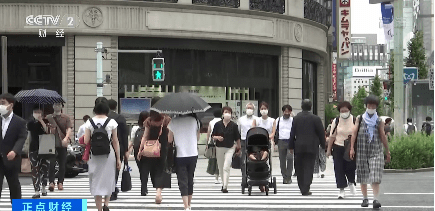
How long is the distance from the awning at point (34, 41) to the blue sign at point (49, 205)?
28.8 metres

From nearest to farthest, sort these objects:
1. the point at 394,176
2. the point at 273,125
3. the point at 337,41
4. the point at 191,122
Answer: the point at 191,122, the point at 273,125, the point at 394,176, the point at 337,41

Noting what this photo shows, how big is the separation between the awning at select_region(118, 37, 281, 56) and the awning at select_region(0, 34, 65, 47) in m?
2.47

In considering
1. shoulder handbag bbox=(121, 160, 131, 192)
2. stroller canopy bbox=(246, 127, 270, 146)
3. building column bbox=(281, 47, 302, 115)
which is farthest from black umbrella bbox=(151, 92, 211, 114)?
building column bbox=(281, 47, 302, 115)

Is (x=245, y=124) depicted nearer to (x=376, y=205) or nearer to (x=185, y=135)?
(x=376, y=205)

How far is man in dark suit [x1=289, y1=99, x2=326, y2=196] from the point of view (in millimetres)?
16719

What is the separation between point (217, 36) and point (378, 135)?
2264 cm

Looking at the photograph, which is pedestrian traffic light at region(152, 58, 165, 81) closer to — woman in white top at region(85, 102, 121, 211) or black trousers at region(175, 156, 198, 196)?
black trousers at region(175, 156, 198, 196)

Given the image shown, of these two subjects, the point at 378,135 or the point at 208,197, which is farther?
the point at 208,197

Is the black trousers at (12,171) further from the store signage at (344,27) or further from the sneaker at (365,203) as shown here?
the store signage at (344,27)

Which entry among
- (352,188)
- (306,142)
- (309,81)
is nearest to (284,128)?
(306,142)

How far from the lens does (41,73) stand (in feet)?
113

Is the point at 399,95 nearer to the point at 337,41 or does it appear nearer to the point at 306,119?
the point at 306,119

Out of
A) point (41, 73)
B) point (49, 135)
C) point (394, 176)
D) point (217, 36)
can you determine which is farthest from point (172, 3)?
point (49, 135)

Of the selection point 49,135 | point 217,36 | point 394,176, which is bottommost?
point 394,176
